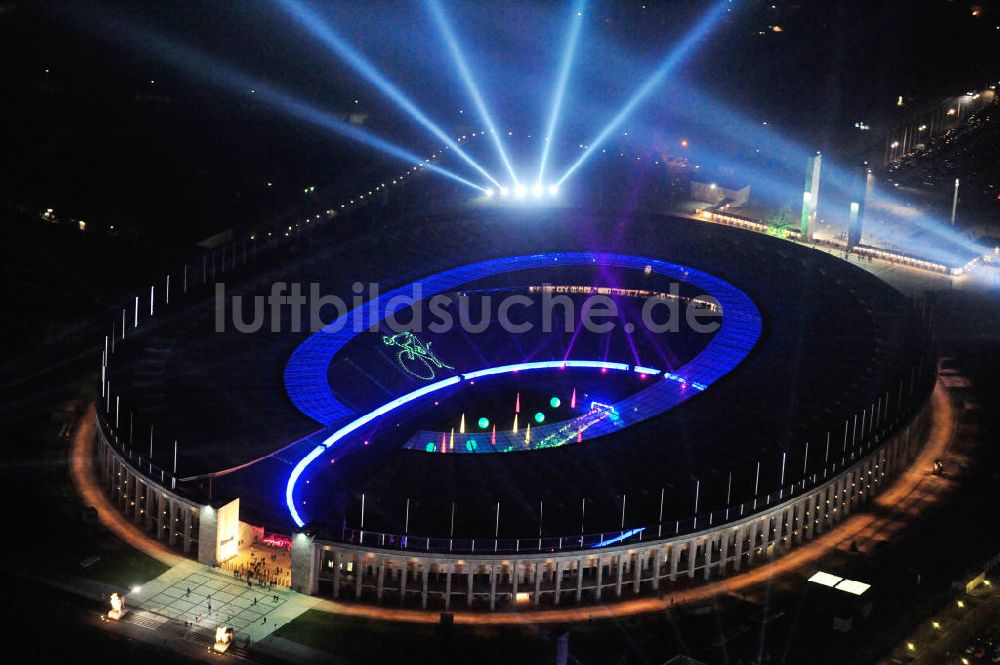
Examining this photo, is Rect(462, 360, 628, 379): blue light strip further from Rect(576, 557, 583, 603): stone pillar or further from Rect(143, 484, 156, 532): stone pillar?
Rect(576, 557, 583, 603): stone pillar

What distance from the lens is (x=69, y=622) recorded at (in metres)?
64.5

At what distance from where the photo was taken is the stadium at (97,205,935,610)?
223 ft

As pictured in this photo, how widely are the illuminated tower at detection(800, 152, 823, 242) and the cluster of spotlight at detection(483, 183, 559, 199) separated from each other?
68.6 ft

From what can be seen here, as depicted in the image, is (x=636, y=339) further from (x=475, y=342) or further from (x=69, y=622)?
(x=69, y=622)

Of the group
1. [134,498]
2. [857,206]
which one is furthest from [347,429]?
[857,206]

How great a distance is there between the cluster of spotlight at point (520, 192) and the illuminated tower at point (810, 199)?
68.6 ft

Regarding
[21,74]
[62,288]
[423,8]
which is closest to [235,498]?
[62,288]

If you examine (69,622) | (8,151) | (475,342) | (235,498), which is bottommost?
(69,622)

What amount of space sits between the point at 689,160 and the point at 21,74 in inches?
2456

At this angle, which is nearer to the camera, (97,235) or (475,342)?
(475,342)

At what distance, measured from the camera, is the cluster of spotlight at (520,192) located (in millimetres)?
122500

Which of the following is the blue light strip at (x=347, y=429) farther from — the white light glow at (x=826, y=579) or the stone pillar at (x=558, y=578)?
the white light glow at (x=826, y=579)

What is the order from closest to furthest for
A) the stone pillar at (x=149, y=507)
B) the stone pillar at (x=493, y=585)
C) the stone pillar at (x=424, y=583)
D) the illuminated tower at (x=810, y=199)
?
the stone pillar at (x=493, y=585), the stone pillar at (x=424, y=583), the stone pillar at (x=149, y=507), the illuminated tower at (x=810, y=199)

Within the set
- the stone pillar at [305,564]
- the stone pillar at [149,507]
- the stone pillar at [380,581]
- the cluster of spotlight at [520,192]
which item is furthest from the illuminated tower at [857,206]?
the stone pillar at [149,507]
